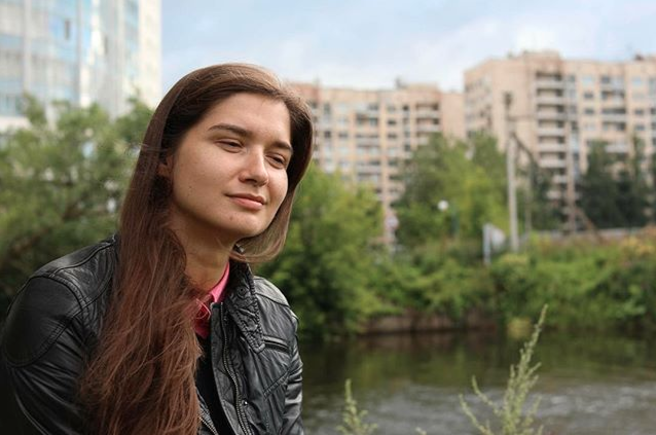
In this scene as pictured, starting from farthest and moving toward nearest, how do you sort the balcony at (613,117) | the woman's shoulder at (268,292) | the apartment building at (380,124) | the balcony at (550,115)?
the apartment building at (380,124)
the balcony at (613,117)
the balcony at (550,115)
the woman's shoulder at (268,292)

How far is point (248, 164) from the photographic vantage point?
1.19 metres

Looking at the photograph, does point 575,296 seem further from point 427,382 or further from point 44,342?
point 44,342

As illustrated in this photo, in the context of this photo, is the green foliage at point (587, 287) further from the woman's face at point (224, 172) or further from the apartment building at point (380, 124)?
the apartment building at point (380, 124)

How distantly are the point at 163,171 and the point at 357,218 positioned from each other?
22253 millimetres

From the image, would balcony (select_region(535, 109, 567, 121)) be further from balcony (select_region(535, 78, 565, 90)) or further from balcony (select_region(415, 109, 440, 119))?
balcony (select_region(415, 109, 440, 119))

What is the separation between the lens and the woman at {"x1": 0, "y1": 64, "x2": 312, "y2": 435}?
1006 millimetres

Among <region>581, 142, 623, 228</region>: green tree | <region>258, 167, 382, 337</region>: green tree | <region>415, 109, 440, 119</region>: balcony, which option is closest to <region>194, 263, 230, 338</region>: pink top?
<region>258, 167, 382, 337</region>: green tree

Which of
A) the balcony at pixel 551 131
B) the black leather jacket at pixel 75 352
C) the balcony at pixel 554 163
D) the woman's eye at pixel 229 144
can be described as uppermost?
the balcony at pixel 551 131

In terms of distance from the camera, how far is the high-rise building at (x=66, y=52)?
31.5m

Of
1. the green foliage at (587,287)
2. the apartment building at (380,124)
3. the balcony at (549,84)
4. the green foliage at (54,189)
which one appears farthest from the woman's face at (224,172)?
the apartment building at (380,124)

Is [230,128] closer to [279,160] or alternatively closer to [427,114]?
[279,160]

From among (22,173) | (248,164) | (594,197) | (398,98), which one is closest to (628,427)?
(248,164)

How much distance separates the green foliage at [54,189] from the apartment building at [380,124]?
5410cm

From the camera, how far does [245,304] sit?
4.20ft
